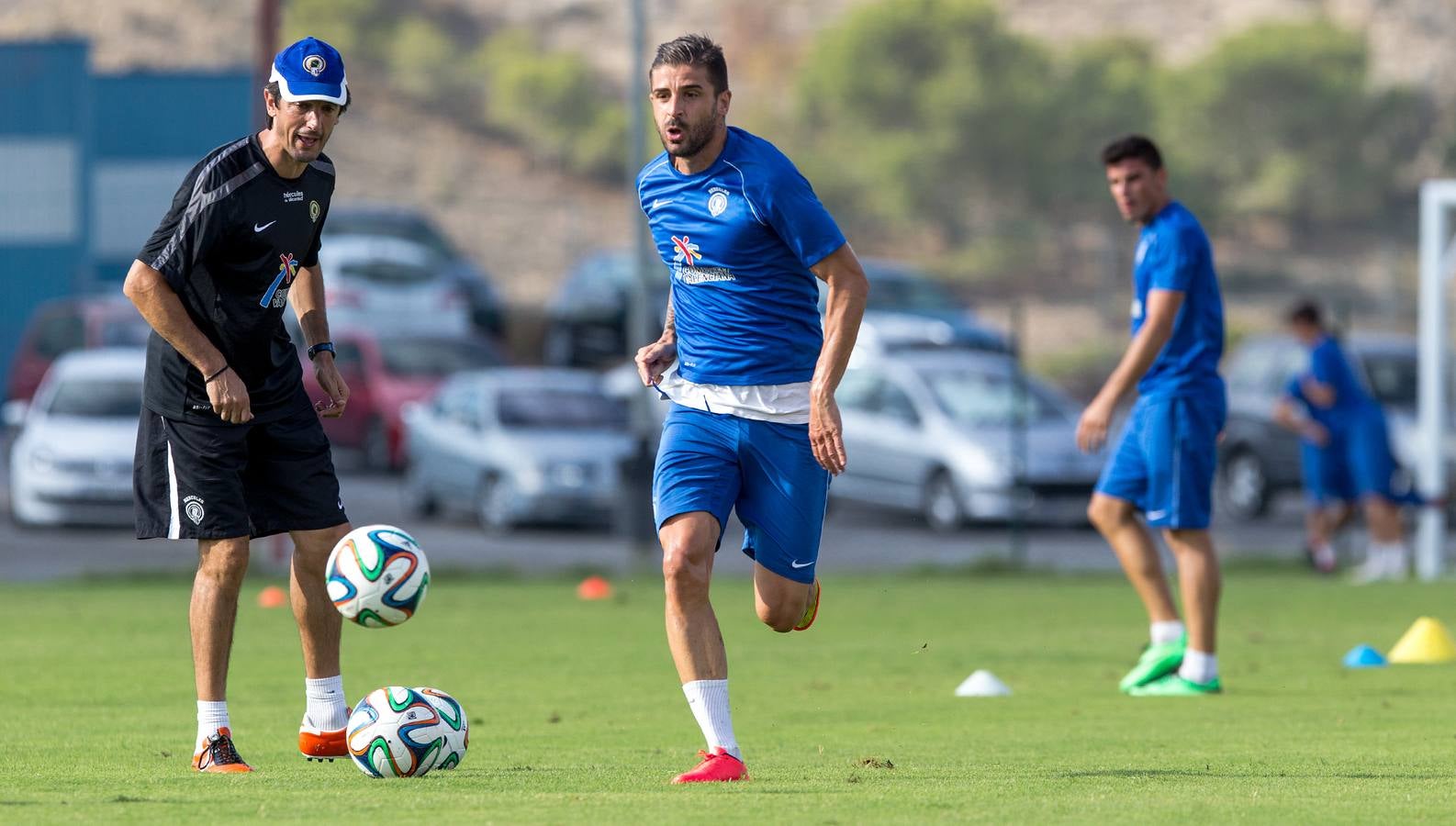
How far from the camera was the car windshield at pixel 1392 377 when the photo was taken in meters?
25.4

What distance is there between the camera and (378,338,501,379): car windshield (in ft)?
95.0

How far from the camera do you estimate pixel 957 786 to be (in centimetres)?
702

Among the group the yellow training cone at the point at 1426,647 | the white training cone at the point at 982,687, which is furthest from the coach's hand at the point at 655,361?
the yellow training cone at the point at 1426,647

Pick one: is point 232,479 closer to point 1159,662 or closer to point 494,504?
point 1159,662

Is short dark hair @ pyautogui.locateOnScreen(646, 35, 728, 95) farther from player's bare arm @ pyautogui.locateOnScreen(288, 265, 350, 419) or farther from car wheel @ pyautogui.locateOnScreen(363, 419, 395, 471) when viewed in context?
car wheel @ pyautogui.locateOnScreen(363, 419, 395, 471)

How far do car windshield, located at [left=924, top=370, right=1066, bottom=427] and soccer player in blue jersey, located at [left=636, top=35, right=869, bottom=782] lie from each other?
1629 centimetres

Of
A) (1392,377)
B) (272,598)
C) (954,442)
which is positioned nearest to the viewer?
(272,598)

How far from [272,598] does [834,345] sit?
382 inches

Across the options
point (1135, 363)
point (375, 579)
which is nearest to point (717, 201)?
point (375, 579)

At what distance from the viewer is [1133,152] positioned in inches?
405

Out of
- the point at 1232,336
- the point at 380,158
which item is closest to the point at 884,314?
the point at 1232,336

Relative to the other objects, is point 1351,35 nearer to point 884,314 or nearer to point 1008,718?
point 884,314

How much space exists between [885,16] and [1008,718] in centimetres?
6170

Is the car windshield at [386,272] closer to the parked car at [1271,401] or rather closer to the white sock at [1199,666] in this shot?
the parked car at [1271,401]
